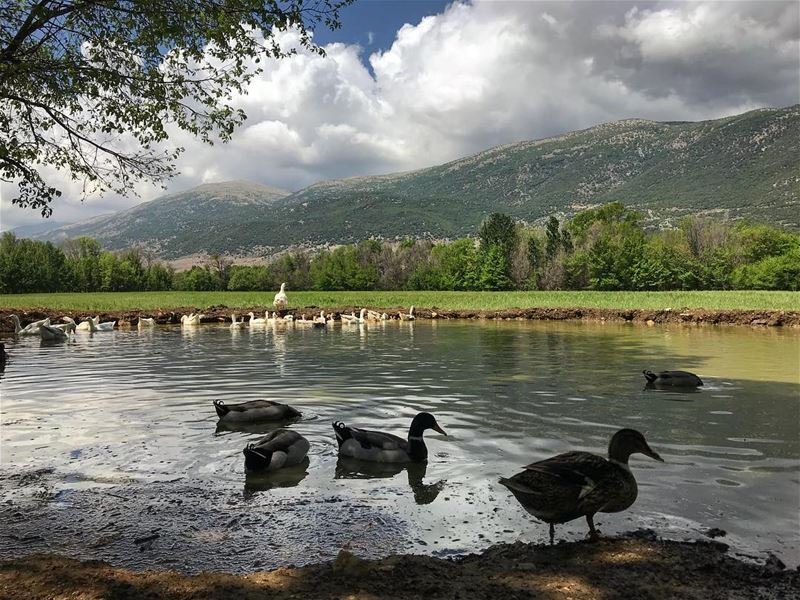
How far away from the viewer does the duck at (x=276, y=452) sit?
7473 millimetres

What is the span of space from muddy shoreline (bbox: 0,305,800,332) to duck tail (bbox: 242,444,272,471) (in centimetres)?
3042

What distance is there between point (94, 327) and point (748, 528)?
1303 inches

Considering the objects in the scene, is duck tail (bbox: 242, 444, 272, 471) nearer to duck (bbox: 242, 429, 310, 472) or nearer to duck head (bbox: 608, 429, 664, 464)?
duck (bbox: 242, 429, 310, 472)

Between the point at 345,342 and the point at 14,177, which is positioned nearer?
the point at 14,177

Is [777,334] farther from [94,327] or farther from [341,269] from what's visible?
[341,269]

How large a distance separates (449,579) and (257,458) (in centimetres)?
373

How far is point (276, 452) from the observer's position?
25.4ft

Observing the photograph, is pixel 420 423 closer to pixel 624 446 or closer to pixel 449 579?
pixel 624 446

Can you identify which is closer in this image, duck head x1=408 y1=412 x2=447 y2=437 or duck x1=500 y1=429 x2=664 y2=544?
duck x1=500 y1=429 x2=664 y2=544

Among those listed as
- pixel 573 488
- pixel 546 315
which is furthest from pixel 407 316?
pixel 573 488

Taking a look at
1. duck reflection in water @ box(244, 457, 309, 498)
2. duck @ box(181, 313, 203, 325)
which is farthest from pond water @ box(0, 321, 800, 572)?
duck @ box(181, 313, 203, 325)

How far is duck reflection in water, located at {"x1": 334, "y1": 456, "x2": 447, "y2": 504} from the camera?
7.18 metres

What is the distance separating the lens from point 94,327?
31875 mm

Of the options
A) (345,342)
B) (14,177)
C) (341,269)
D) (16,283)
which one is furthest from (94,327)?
(341,269)
